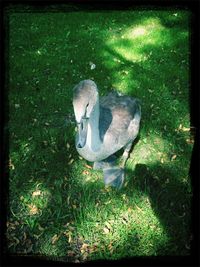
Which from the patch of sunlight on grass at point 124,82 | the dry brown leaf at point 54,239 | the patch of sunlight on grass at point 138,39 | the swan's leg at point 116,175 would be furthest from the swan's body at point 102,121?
the patch of sunlight on grass at point 138,39

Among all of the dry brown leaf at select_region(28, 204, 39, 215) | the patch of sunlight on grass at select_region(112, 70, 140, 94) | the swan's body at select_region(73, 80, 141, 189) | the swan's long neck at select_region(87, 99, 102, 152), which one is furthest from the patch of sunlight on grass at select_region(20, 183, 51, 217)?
the patch of sunlight on grass at select_region(112, 70, 140, 94)

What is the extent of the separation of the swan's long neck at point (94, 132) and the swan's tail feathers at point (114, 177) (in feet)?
1.49

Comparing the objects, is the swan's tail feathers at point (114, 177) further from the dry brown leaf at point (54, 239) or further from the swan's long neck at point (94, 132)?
the dry brown leaf at point (54, 239)

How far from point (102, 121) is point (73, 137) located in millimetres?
915

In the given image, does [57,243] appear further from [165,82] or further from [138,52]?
[138,52]

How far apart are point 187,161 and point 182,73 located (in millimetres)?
1926

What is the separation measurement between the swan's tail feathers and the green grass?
0.08 meters

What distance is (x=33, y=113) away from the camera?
5316 millimetres

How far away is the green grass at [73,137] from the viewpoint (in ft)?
12.5

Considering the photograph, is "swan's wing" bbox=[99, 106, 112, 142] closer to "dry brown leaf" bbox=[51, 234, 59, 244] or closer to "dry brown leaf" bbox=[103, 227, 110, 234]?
"dry brown leaf" bbox=[103, 227, 110, 234]

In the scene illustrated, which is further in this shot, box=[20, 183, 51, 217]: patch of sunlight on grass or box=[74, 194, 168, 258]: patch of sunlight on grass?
box=[20, 183, 51, 217]: patch of sunlight on grass

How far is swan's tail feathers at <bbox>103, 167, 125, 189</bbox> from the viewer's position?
13.9 ft

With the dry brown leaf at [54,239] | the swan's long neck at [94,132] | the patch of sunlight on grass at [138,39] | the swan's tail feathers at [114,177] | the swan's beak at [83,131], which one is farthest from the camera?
the patch of sunlight on grass at [138,39]

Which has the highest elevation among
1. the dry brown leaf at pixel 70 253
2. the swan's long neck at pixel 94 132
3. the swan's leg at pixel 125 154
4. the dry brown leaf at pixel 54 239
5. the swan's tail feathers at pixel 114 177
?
the swan's long neck at pixel 94 132
